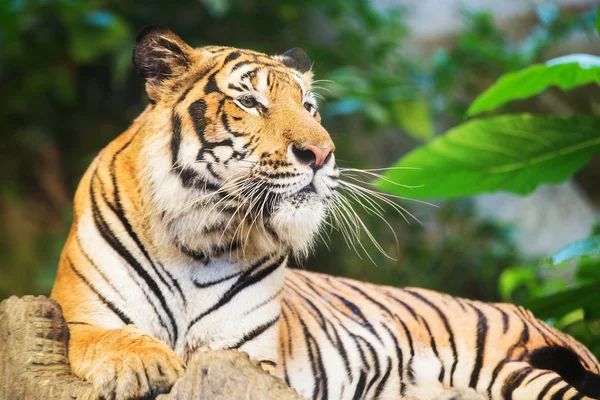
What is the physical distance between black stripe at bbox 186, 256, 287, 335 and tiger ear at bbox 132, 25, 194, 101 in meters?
0.63

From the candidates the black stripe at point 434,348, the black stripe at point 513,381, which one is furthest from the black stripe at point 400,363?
the black stripe at point 513,381

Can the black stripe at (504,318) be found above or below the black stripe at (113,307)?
above

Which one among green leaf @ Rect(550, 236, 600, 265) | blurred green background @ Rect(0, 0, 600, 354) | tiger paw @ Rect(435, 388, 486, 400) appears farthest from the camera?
blurred green background @ Rect(0, 0, 600, 354)

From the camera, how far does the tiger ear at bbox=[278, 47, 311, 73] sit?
2432 millimetres

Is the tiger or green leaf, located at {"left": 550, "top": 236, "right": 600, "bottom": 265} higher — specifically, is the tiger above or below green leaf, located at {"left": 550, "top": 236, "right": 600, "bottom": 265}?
below

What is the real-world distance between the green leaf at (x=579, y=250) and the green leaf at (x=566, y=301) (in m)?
0.22

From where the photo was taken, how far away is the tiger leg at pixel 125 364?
1682mm

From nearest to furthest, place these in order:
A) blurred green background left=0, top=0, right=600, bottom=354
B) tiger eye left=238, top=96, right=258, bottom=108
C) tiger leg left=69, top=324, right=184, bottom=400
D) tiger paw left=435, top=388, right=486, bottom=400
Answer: tiger leg left=69, top=324, right=184, bottom=400 → tiger paw left=435, top=388, right=486, bottom=400 → tiger eye left=238, top=96, right=258, bottom=108 → blurred green background left=0, top=0, right=600, bottom=354

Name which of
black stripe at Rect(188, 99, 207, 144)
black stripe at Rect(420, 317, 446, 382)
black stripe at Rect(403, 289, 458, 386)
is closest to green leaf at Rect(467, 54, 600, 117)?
black stripe at Rect(403, 289, 458, 386)

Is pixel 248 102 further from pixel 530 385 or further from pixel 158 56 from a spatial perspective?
pixel 530 385

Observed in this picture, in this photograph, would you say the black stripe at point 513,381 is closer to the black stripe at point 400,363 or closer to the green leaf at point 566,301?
the black stripe at point 400,363

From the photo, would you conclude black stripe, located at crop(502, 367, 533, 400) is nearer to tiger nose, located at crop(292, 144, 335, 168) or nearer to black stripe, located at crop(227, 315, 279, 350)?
black stripe, located at crop(227, 315, 279, 350)

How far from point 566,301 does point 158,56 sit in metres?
A: 1.86

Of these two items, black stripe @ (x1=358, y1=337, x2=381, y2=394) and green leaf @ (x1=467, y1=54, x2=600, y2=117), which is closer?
black stripe @ (x1=358, y1=337, x2=381, y2=394)
